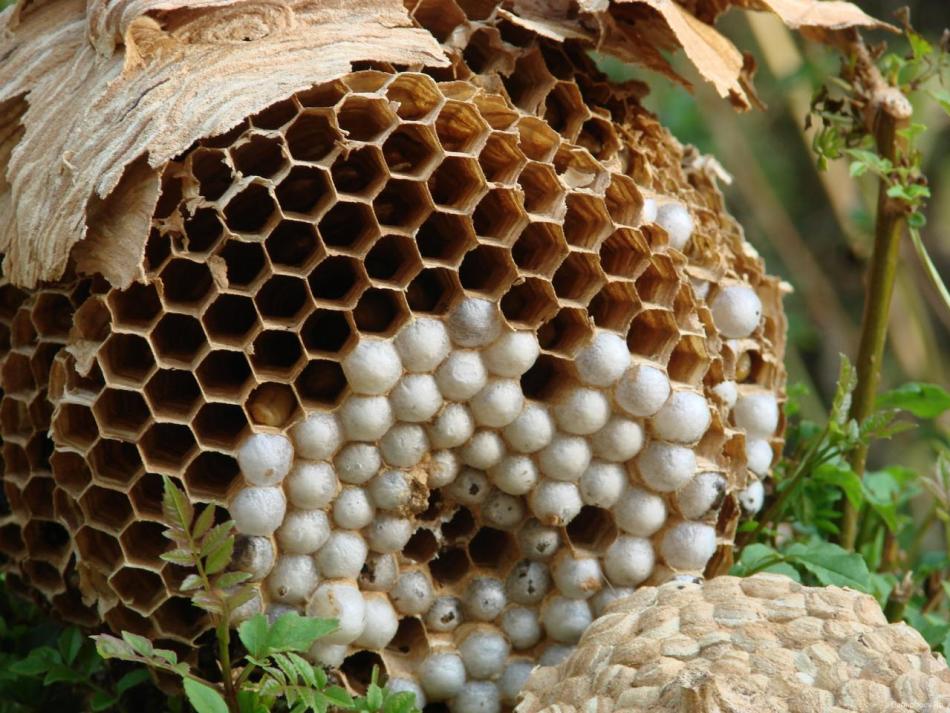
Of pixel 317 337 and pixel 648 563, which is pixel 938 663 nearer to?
pixel 648 563

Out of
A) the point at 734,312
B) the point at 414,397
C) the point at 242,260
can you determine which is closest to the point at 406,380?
the point at 414,397

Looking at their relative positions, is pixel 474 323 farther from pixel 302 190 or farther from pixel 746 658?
pixel 746 658

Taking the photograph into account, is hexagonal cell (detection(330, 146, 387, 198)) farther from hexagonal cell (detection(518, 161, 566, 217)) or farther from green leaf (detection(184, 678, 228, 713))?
green leaf (detection(184, 678, 228, 713))

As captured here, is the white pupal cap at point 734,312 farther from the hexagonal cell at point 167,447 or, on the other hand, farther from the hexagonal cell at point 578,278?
the hexagonal cell at point 167,447

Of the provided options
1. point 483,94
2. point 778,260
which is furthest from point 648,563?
point 778,260

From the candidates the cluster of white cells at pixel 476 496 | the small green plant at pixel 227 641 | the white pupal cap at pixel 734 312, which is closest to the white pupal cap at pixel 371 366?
the cluster of white cells at pixel 476 496
